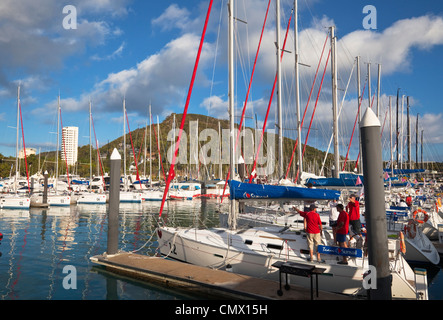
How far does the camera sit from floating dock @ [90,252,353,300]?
8203 millimetres

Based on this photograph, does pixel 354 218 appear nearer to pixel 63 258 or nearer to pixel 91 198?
pixel 63 258

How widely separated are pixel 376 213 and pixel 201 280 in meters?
5.43

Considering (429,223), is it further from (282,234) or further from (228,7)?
(228,7)

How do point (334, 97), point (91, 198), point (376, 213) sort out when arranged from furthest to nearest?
point (91, 198) < point (334, 97) < point (376, 213)

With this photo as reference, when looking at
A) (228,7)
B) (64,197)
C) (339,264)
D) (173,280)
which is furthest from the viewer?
(64,197)

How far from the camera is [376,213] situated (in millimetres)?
6809

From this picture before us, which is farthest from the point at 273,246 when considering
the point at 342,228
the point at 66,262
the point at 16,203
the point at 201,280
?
the point at 16,203

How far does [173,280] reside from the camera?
9812 millimetres

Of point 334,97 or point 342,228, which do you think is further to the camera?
point 334,97

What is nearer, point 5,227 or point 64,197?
point 5,227

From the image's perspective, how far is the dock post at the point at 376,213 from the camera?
22.2ft
